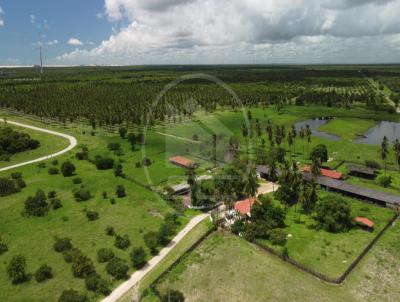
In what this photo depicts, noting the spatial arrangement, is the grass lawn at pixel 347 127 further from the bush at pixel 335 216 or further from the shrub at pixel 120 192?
the shrub at pixel 120 192

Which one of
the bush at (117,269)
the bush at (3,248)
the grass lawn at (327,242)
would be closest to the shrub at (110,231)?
the bush at (117,269)

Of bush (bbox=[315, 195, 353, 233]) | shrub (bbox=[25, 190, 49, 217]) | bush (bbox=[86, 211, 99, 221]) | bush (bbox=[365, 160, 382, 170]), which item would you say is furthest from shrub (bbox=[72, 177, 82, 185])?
bush (bbox=[365, 160, 382, 170])

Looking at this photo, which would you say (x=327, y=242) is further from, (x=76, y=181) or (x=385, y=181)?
(x=76, y=181)

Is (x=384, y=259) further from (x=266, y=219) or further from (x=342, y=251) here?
(x=266, y=219)

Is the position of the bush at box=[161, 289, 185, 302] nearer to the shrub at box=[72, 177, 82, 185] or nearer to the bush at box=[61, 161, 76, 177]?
the shrub at box=[72, 177, 82, 185]

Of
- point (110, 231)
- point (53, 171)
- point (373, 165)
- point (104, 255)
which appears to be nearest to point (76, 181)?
point (53, 171)

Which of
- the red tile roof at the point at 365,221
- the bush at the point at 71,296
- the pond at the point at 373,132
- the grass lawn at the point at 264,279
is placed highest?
the pond at the point at 373,132
